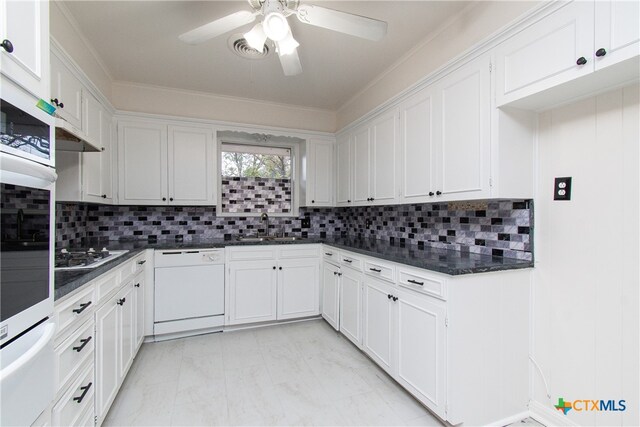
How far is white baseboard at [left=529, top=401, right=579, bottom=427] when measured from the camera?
1.60 m

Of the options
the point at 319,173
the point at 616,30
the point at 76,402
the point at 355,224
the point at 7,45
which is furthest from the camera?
the point at 355,224

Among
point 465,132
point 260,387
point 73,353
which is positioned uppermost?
point 465,132

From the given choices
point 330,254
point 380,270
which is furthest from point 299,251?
point 380,270

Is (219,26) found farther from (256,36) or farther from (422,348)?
(422,348)

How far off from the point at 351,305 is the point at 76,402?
1.91 meters

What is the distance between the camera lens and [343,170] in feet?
11.3

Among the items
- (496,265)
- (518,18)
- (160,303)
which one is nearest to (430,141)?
(518,18)

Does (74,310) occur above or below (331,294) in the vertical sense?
above

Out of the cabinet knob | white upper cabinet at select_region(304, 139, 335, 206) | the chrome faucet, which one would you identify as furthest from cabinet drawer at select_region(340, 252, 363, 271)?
the cabinet knob

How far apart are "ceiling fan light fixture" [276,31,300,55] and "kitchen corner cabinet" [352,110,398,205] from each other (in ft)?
3.97

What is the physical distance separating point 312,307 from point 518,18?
2900 mm

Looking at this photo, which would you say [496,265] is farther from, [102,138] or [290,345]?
[102,138]

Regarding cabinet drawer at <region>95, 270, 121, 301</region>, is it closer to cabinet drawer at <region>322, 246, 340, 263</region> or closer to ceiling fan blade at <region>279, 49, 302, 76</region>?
ceiling fan blade at <region>279, 49, 302, 76</region>

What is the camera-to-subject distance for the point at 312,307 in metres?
3.22
